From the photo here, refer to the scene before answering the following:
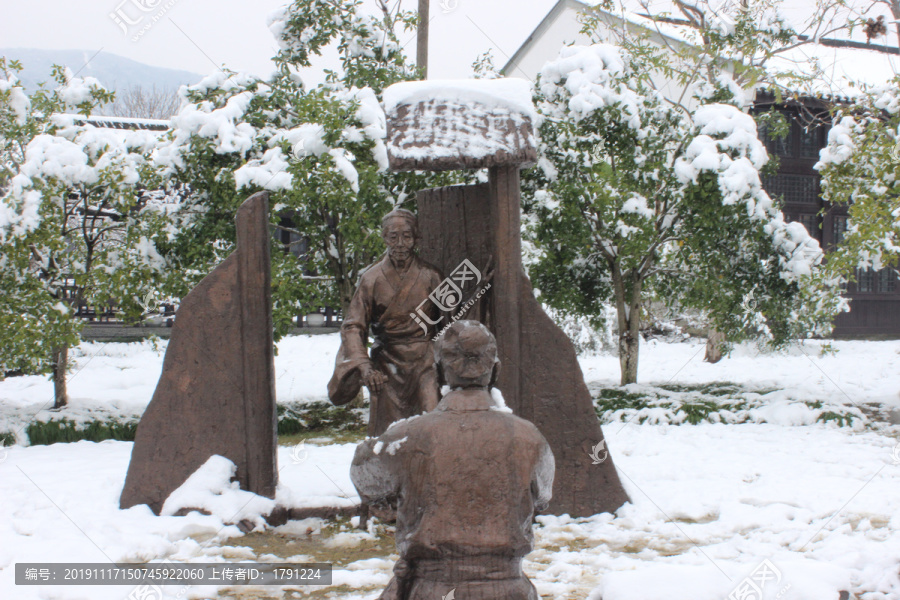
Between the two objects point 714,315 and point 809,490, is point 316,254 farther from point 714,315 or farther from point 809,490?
point 809,490

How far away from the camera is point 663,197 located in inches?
370

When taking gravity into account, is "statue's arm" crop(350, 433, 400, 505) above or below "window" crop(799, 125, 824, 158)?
below

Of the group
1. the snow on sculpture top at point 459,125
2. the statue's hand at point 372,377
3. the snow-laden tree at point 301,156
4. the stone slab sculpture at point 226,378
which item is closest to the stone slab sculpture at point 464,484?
the statue's hand at point 372,377

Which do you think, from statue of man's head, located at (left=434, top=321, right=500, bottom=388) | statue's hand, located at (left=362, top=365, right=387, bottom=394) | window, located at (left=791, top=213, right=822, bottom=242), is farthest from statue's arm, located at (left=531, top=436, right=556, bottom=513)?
window, located at (left=791, top=213, right=822, bottom=242)

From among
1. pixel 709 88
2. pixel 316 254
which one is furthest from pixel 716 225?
pixel 316 254

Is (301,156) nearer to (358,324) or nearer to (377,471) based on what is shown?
(358,324)

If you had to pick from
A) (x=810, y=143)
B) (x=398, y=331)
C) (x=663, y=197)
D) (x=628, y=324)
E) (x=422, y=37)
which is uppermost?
(x=422, y=37)

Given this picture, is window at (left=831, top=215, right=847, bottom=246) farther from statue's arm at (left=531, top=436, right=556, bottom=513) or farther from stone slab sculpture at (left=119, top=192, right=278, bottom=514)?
statue's arm at (left=531, top=436, right=556, bottom=513)

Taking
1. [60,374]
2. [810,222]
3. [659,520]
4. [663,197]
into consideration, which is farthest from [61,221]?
[810,222]

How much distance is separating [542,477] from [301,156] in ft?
21.3

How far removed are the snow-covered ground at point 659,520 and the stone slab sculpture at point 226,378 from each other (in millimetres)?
398

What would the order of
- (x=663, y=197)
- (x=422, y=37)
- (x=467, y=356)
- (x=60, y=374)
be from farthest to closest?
(x=422, y=37), (x=663, y=197), (x=60, y=374), (x=467, y=356)

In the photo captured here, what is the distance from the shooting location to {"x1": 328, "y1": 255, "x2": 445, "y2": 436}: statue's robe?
4312mm

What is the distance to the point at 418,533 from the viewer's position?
1947 millimetres
